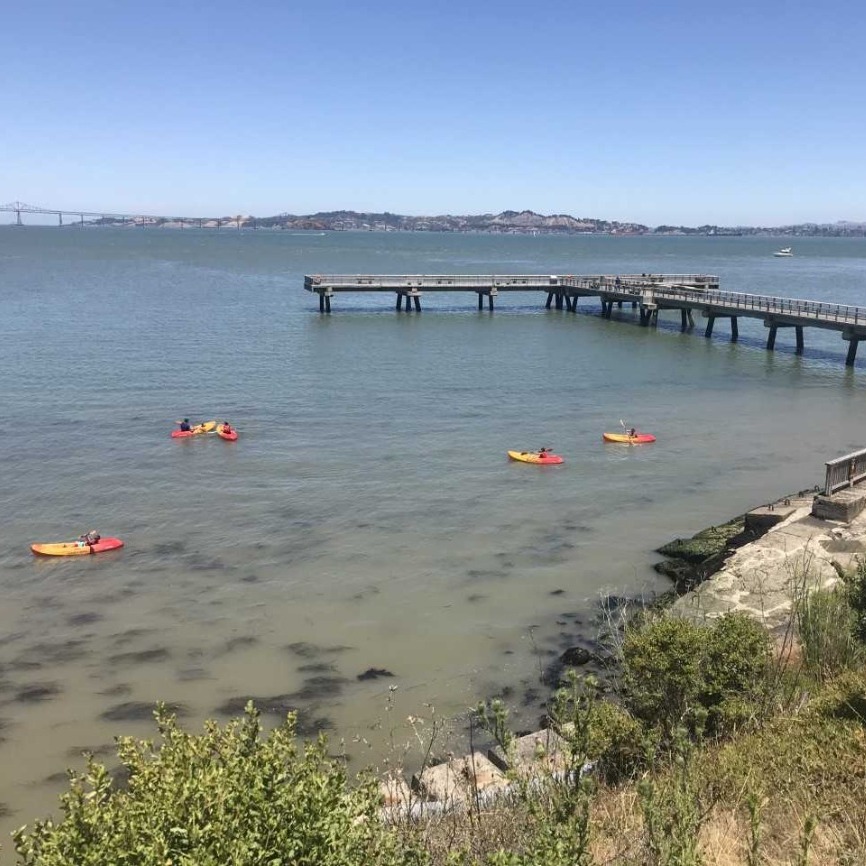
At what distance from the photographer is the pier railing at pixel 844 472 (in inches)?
900

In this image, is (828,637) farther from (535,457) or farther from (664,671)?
(535,457)

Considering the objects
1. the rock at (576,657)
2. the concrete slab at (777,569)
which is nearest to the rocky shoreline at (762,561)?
the concrete slab at (777,569)

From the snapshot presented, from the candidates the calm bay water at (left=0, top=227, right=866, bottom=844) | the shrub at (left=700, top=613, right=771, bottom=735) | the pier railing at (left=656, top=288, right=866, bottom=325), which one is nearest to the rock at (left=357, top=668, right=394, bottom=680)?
the calm bay water at (left=0, top=227, right=866, bottom=844)

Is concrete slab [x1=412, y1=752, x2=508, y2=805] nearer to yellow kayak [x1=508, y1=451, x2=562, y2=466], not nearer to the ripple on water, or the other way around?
the ripple on water

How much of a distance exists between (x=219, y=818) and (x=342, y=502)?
72.8ft

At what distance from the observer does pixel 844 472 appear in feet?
76.5

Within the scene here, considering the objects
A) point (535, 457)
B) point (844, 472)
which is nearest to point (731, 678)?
point (844, 472)

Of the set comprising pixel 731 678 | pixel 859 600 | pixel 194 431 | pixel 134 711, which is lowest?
pixel 134 711

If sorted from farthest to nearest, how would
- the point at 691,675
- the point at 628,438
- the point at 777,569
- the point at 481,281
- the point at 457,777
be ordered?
the point at 481,281
the point at 628,438
the point at 777,569
the point at 691,675
the point at 457,777

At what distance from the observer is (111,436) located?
116ft

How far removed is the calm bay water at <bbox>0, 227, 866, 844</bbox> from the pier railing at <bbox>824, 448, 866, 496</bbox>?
14.4 ft

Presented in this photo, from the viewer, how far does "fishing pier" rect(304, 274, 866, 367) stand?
58406mm

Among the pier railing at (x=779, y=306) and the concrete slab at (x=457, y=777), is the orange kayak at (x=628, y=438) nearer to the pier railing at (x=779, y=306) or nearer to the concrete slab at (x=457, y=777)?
the pier railing at (x=779, y=306)

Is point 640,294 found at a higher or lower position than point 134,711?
higher
